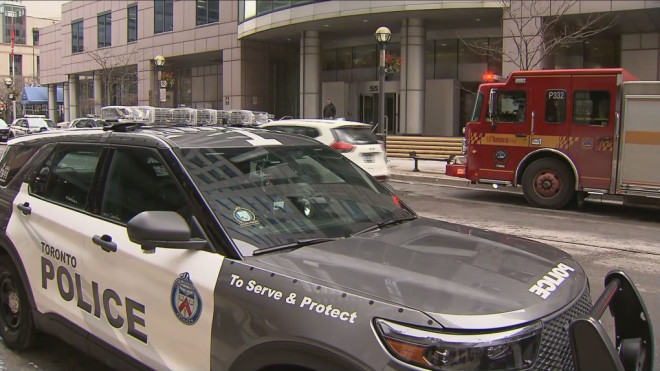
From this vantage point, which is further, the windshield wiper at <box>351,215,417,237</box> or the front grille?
the windshield wiper at <box>351,215,417,237</box>

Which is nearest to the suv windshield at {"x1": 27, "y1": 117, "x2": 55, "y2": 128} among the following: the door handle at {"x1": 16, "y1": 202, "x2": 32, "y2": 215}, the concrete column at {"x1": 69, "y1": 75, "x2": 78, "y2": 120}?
the concrete column at {"x1": 69, "y1": 75, "x2": 78, "y2": 120}

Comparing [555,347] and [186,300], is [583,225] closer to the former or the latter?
[555,347]

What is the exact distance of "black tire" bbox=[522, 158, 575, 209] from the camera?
445 inches

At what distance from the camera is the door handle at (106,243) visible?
3082 mm

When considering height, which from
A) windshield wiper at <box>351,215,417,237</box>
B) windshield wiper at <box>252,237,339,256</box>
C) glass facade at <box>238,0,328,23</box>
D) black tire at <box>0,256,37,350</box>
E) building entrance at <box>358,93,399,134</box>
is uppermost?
glass facade at <box>238,0,328,23</box>

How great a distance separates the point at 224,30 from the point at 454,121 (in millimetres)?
15628

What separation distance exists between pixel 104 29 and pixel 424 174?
3786 cm

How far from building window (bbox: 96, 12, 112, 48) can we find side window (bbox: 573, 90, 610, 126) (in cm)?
4179

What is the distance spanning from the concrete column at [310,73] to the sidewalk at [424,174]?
412 inches

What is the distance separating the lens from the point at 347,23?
87.7 ft

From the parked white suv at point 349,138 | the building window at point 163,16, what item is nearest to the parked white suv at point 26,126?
the building window at point 163,16

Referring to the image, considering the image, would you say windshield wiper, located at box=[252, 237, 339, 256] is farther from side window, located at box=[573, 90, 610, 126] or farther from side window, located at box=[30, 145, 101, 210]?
side window, located at box=[573, 90, 610, 126]

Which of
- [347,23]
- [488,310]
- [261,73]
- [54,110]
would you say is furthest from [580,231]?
[54,110]

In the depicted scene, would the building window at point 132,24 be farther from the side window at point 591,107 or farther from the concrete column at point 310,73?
the side window at point 591,107
